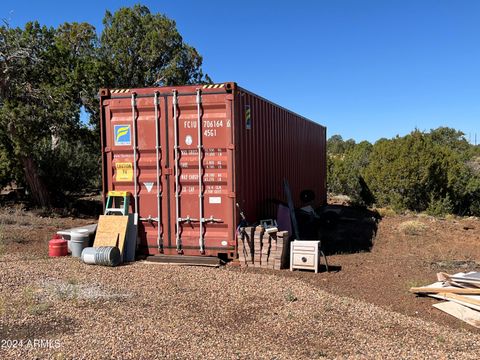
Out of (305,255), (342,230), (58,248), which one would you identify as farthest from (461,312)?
(58,248)

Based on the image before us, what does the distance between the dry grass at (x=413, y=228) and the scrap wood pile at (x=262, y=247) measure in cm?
504

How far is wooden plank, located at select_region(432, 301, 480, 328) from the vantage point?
5.29m

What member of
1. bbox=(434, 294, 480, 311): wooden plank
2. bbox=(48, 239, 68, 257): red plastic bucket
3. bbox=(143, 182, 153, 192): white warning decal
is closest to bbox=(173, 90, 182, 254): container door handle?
bbox=(143, 182, 153, 192): white warning decal

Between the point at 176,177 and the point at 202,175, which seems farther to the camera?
the point at 176,177

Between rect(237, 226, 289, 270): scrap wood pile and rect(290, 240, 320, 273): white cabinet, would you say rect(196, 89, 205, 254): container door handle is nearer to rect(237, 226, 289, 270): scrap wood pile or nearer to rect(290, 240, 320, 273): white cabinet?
rect(237, 226, 289, 270): scrap wood pile

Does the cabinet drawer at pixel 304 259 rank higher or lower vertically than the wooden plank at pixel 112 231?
lower

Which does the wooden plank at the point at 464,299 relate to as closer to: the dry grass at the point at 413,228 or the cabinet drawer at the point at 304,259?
the cabinet drawer at the point at 304,259

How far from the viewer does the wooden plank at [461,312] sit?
17.4 feet

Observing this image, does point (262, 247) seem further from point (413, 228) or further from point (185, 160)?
point (413, 228)

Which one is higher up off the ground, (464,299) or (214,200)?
(214,200)

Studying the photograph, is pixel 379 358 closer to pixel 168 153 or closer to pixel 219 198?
pixel 219 198

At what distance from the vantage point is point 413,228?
11.8m

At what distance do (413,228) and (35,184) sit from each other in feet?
40.7

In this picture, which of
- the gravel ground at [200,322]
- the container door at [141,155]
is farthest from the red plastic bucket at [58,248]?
the container door at [141,155]
